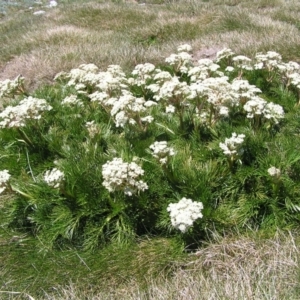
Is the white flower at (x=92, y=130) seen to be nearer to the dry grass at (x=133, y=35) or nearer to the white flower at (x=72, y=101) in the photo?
the white flower at (x=72, y=101)

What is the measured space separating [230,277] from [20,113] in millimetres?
2487

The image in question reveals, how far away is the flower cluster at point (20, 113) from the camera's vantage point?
3.79 metres

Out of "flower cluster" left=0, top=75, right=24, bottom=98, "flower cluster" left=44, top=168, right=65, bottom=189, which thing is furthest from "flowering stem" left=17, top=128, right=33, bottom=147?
"flower cluster" left=44, top=168, right=65, bottom=189

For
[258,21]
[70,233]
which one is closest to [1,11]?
[258,21]

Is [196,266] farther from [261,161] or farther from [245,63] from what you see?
[245,63]

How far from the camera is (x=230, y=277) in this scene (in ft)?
9.35

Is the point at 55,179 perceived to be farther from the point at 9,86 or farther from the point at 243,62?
the point at 243,62

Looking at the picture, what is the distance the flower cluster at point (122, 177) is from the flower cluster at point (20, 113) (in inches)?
47.7

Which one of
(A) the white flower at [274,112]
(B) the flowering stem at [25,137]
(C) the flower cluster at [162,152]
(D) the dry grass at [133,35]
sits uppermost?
(C) the flower cluster at [162,152]

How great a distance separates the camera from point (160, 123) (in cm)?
434

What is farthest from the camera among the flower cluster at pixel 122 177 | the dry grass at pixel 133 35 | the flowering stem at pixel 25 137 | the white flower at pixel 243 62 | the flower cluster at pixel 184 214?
the dry grass at pixel 133 35

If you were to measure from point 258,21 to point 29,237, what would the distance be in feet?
24.4

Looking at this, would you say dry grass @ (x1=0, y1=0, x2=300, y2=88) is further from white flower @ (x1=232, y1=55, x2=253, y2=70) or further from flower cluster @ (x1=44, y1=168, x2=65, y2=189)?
flower cluster @ (x1=44, y1=168, x2=65, y2=189)

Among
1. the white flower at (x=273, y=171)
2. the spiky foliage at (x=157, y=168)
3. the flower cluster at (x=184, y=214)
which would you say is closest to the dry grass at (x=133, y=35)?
the spiky foliage at (x=157, y=168)
